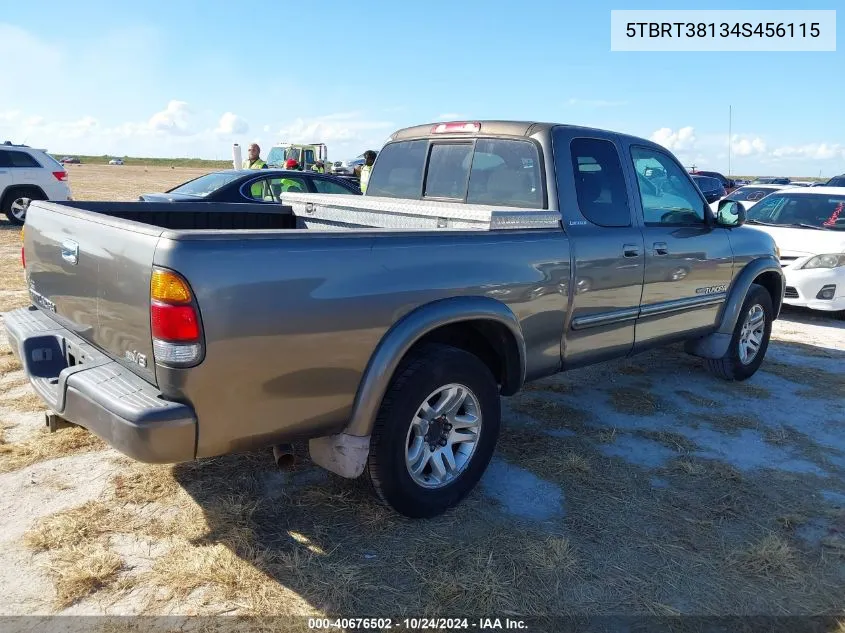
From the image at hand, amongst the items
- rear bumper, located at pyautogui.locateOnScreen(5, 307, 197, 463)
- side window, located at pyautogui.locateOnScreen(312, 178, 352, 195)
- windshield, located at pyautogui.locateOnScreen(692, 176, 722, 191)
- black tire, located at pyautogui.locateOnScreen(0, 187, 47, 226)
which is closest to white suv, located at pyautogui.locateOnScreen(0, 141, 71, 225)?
black tire, located at pyautogui.locateOnScreen(0, 187, 47, 226)

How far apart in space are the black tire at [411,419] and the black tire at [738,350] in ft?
9.58

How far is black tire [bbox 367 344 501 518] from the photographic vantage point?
2.98 meters

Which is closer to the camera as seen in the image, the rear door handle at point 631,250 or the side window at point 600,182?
the side window at point 600,182

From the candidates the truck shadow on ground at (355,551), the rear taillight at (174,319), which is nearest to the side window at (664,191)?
the truck shadow on ground at (355,551)

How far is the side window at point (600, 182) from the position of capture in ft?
12.9

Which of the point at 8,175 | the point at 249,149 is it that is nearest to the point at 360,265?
the point at 249,149

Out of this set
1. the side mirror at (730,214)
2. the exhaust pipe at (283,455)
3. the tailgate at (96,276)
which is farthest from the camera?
the side mirror at (730,214)

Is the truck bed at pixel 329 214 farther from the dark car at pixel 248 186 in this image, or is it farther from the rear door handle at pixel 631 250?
the dark car at pixel 248 186

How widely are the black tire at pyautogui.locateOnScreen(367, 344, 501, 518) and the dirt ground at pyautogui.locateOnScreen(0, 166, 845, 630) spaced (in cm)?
12

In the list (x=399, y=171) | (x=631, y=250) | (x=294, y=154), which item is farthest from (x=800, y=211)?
(x=294, y=154)

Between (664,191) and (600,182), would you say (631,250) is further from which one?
(664,191)

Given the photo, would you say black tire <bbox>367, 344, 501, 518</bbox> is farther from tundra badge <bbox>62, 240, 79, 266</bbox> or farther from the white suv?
the white suv

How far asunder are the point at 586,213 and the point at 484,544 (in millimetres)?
1939

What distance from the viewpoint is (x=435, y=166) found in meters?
4.51
